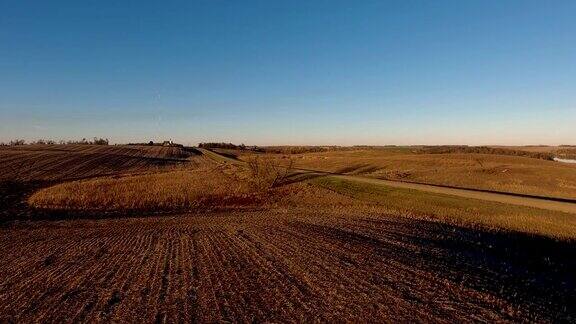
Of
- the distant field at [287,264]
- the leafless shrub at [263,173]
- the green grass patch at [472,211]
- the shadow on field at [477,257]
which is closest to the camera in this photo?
the distant field at [287,264]

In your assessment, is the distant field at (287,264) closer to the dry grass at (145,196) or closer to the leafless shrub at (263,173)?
the dry grass at (145,196)

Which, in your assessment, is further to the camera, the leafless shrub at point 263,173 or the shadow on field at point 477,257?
the leafless shrub at point 263,173

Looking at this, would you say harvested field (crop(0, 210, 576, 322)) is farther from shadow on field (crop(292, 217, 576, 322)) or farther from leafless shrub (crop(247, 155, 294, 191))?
leafless shrub (crop(247, 155, 294, 191))

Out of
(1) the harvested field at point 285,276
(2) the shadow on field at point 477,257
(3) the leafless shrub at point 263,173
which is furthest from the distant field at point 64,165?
(2) the shadow on field at point 477,257

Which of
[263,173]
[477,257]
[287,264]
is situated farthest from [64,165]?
[477,257]

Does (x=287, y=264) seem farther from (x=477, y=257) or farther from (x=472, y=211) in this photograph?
(x=472, y=211)

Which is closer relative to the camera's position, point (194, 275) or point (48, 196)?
point (194, 275)

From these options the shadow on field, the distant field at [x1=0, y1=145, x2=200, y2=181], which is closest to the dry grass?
the shadow on field

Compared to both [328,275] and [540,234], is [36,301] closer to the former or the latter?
[328,275]

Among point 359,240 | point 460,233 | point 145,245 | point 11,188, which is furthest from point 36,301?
point 11,188
